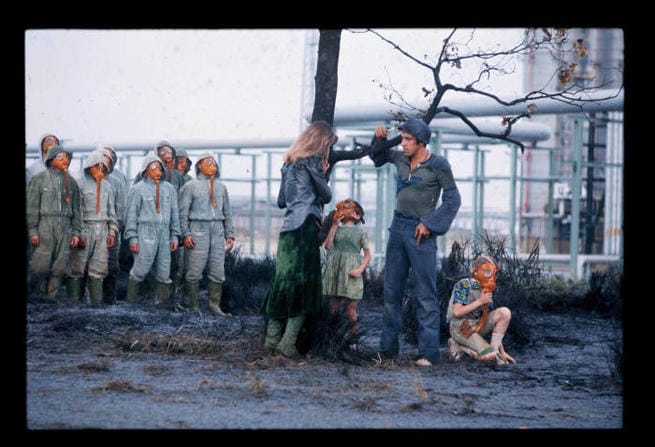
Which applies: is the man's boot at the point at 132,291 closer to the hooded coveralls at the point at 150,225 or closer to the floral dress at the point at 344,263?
the hooded coveralls at the point at 150,225

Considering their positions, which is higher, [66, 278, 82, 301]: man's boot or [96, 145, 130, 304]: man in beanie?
[96, 145, 130, 304]: man in beanie

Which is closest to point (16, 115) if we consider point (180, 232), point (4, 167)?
point (4, 167)

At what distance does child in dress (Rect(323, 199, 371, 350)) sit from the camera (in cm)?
820

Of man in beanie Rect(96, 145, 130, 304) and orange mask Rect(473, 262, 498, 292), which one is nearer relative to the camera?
orange mask Rect(473, 262, 498, 292)

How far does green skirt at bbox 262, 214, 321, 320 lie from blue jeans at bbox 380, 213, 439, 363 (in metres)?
0.54

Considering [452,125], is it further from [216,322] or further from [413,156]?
[413,156]

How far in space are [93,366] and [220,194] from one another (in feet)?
13.6

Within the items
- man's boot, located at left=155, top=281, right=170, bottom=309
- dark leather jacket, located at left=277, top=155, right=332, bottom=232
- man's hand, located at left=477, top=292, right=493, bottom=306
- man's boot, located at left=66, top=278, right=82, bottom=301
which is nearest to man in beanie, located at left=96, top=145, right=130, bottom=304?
man's boot, located at left=66, top=278, right=82, bottom=301

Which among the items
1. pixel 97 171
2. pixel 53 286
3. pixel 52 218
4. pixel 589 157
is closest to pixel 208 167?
pixel 97 171

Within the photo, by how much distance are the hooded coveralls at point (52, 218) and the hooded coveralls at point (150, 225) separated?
0.57 m

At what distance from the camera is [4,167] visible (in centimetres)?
423

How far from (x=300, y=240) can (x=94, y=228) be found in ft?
14.0

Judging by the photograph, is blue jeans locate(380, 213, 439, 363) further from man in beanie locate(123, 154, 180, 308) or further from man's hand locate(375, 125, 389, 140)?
man in beanie locate(123, 154, 180, 308)

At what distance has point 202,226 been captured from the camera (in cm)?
1052
